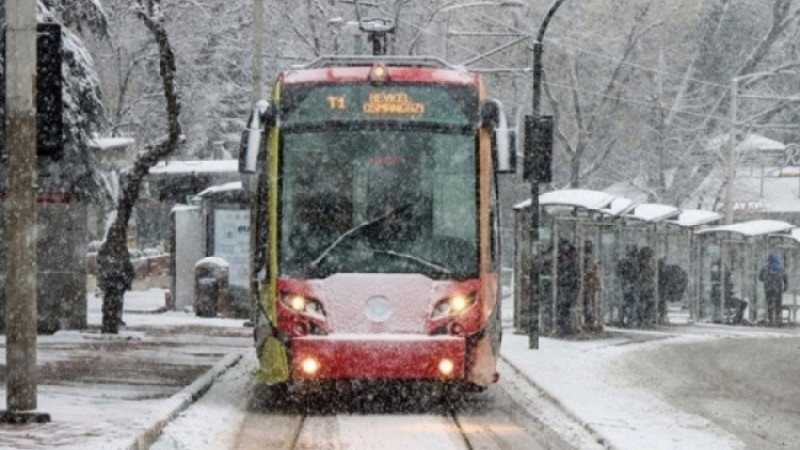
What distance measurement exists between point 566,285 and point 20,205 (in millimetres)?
16811

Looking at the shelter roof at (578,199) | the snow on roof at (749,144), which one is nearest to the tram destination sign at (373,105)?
the shelter roof at (578,199)

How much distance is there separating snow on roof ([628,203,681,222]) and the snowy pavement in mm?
4372

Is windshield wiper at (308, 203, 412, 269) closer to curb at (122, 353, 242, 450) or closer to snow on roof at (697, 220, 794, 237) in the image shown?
curb at (122, 353, 242, 450)

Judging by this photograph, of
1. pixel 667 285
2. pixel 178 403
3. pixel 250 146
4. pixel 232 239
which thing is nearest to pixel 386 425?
pixel 178 403

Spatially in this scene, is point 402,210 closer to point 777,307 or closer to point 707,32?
point 777,307

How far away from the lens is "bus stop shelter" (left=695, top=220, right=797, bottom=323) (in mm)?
39906

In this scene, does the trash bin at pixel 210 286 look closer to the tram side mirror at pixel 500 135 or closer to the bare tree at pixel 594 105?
the tram side mirror at pixel 500 135

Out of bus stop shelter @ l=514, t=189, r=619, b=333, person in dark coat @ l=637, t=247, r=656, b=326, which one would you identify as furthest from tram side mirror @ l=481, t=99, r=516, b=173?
person in dark coat @ l=637, t=247, r=656, b=326

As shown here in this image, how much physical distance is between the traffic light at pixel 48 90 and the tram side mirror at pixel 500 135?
15.7ft

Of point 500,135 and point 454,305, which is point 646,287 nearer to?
point 500,135

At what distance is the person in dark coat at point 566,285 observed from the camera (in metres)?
29.0

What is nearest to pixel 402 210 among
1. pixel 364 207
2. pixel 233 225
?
pixel 364 207

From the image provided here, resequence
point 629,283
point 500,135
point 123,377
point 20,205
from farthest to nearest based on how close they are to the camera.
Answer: point 629,283
point 123,377
point 500,135
point 20,205

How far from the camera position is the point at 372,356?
15867 millimetres
